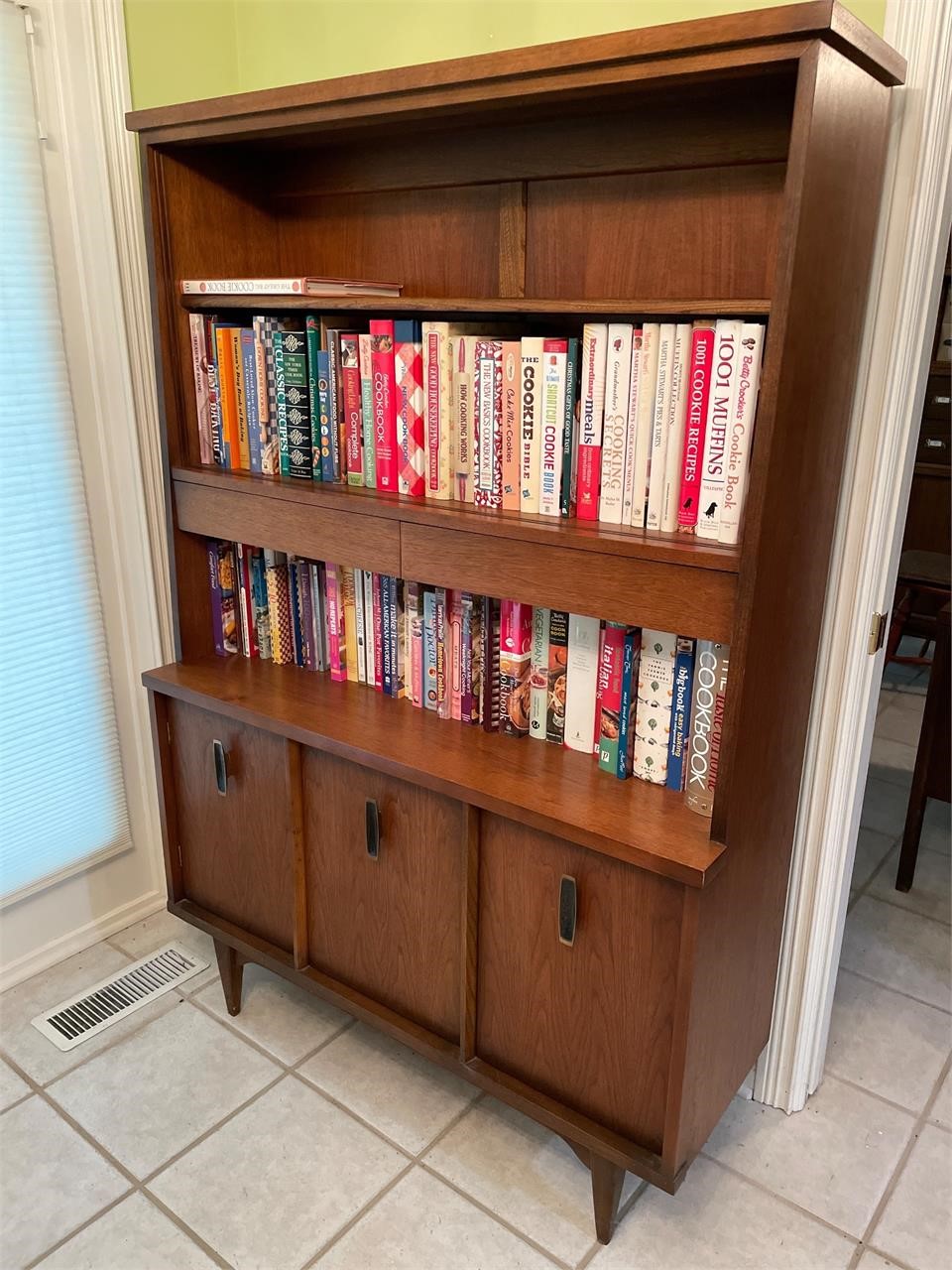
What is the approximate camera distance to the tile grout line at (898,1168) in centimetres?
147

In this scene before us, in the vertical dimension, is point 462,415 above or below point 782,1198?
above

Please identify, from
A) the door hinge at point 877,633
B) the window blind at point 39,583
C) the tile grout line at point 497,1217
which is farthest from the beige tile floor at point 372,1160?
the door hinge at point 877,633

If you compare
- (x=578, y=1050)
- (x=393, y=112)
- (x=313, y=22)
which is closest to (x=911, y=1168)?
(x=578, y=1050)

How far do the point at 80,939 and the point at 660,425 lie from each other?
1665 millimetres

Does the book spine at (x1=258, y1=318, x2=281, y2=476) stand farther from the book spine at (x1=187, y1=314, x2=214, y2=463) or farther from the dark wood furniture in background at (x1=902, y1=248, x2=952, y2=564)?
the dark wood furniture in background at (x1=902, y1=248, x2=952, y2=564)

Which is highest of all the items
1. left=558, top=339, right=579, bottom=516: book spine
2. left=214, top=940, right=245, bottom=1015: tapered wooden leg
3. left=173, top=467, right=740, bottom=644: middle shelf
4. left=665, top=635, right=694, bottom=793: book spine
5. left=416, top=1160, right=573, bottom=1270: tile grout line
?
left=558, top=339, right=579, bottom=516: book spine

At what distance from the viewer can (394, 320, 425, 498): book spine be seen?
149 cm

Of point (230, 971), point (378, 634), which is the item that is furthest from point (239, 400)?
point (230, 971)

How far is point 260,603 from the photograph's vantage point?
6.16 feet

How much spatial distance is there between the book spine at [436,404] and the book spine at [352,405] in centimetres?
15

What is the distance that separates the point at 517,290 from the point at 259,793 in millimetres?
969

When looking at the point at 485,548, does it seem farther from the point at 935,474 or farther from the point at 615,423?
the point at 935,474

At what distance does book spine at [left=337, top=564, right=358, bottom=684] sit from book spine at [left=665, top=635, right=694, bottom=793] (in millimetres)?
627

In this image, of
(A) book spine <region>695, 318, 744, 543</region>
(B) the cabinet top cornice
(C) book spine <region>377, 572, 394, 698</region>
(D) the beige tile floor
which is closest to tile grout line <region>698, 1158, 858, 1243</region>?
(D) the beige tile floor
